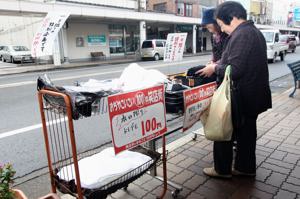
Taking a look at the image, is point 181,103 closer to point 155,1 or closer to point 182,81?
point 182,81

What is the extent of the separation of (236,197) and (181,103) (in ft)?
3.72

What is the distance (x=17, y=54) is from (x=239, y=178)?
22.8 m

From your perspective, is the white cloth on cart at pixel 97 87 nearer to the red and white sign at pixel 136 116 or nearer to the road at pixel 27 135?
the red and white sign at pixel 136 116

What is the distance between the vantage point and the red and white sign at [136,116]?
1990 mm

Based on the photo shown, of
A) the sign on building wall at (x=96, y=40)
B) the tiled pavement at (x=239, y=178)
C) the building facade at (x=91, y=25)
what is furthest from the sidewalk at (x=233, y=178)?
the sign on building wall at (x=96, y=40)

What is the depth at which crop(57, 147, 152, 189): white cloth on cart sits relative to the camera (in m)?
2.20

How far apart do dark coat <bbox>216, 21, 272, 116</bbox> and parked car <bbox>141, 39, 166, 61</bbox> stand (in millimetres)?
20490

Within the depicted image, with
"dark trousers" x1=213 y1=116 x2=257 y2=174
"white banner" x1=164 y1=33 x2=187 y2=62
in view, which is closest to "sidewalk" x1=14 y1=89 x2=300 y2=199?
"dark trousers" x1=213 y1=116 x2=257 y2=174

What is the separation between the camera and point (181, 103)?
2.59 meters

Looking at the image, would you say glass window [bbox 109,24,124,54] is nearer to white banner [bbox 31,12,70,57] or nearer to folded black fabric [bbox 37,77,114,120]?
white banner [bbox 31,12,70,57]

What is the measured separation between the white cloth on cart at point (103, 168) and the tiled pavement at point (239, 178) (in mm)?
511

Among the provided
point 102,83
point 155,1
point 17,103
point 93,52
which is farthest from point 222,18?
point 155,1

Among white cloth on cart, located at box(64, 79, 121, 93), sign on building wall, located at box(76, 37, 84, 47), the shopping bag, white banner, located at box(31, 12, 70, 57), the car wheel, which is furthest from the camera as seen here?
the car wheel

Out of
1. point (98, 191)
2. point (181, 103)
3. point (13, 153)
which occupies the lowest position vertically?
point (13, 153)
